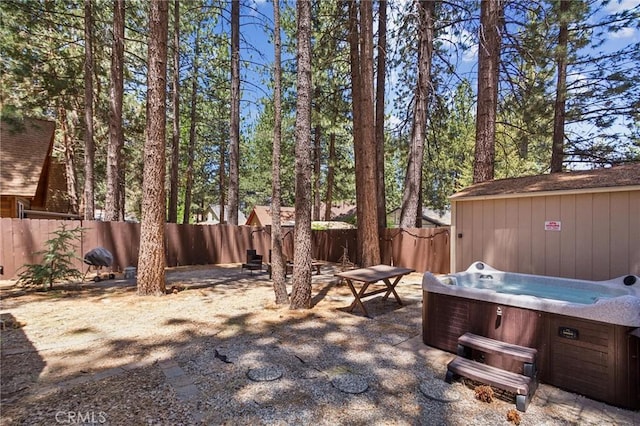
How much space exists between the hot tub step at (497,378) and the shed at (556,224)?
3233 millimetres

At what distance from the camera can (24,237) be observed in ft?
27.1

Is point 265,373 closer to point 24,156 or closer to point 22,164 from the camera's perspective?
point 22,164

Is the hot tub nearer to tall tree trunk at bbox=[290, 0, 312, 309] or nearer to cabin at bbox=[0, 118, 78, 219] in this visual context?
tall tree trunk at bbox=[290, 0, 312, 309]

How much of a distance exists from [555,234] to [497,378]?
3.78 meters

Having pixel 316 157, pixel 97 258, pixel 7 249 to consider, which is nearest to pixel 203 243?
pixel 97 258

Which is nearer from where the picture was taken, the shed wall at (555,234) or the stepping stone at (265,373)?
the stepping stone at (265,373)

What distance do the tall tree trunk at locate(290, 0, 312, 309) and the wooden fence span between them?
5.31m

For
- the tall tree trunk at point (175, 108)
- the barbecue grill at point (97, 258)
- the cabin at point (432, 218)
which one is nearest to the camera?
the barbecue grill at point (97, 258)

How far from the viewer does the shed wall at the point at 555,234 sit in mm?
4809

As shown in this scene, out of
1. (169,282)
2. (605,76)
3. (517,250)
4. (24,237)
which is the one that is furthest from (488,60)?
(24,237)

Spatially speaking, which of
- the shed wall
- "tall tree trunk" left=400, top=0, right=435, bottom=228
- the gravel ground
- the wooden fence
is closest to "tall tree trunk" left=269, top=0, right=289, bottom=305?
the gravel ground

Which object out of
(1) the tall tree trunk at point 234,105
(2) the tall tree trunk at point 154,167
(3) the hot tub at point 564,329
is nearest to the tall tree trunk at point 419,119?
(1) the tall tree trunk at point 234,105

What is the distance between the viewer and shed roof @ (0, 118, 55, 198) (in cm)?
924

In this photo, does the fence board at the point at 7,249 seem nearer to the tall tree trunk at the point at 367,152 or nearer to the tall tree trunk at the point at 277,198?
the tall tree trunk at the point at 277,198
